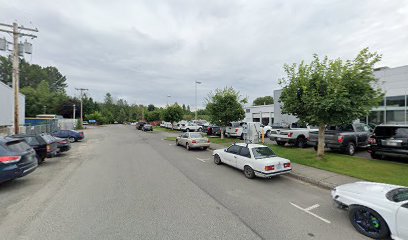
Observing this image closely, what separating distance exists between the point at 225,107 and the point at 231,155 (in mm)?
11207

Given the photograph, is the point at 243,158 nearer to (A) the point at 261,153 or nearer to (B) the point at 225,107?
(A) the point at 261,153

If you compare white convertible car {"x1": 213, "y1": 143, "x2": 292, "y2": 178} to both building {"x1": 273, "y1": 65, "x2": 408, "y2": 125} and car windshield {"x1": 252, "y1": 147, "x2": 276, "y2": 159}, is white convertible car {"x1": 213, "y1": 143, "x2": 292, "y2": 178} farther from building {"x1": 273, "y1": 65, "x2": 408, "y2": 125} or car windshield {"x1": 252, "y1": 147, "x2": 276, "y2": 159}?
building {"x1": 273, "y1": 65, "x2": 408, "y2": 125}

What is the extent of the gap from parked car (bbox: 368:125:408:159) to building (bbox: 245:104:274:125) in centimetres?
2580

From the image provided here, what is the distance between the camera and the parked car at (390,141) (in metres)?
8.52

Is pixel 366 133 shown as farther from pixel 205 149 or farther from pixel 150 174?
pixel 150 174

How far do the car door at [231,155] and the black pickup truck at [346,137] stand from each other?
5997 mm

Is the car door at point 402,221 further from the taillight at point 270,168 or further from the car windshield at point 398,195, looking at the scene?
the taillight at point 270,168

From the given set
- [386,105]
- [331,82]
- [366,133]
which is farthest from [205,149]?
[386,105]

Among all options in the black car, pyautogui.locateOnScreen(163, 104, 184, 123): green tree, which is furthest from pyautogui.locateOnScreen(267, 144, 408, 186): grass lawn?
pyautogui.locateOnScreen(163, 104, 184, 123): green tree

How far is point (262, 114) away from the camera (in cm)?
3772

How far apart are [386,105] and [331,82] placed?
599 inches

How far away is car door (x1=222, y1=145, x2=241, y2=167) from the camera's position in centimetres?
895

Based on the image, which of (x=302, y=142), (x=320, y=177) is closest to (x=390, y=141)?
(x=320, y=177)

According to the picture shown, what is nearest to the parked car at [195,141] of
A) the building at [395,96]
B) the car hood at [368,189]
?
the car hood at [368,189]
